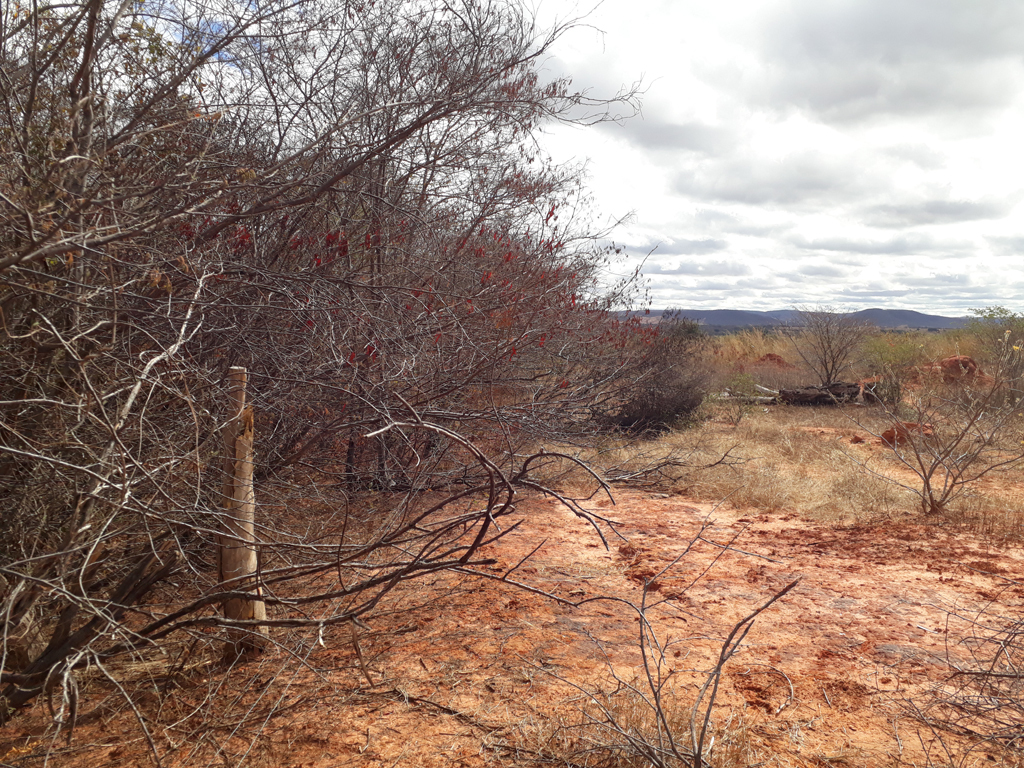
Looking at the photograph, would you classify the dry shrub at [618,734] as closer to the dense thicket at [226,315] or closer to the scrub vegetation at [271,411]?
the scrub vegetation at [271,411]

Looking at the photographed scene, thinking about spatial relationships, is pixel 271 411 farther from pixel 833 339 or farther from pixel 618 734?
pixel 833 339

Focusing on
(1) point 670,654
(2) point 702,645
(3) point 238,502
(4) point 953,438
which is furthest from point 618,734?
(4) point 953,438

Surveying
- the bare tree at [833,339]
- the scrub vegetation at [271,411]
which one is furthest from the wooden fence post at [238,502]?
the bare tree at [833,339]

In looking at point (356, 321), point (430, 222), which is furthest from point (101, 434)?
point (430, 222)

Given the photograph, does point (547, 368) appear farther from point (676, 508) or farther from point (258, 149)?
point (258, 149)

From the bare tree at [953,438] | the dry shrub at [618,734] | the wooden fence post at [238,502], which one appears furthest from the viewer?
the bare tree at [953,438]

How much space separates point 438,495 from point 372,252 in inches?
95.5

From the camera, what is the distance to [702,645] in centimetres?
411

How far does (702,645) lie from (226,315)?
3.42 m

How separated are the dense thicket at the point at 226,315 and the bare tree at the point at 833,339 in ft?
41.7

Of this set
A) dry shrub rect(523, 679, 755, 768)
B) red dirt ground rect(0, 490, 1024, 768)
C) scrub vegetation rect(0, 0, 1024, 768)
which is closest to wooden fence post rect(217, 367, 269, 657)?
scrub vegetation rect(0, 0, 1024, 768)

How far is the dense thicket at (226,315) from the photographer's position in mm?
2920

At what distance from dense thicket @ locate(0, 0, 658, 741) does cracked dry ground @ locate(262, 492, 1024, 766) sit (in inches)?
20.9

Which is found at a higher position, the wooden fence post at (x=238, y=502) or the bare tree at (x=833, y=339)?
the bare tree at (x=833, y=339)
